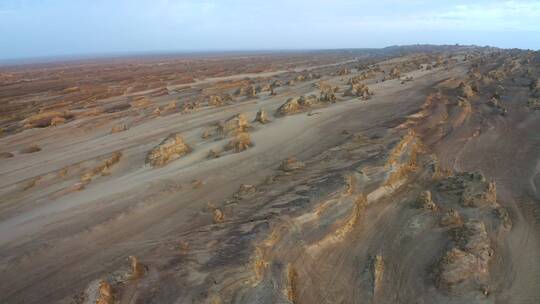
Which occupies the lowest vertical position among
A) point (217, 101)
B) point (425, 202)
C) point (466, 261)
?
point (217, 101)

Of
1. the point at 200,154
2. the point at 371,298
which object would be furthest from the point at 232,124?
the point at 371,298

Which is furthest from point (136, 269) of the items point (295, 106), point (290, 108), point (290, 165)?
point (295, 106)

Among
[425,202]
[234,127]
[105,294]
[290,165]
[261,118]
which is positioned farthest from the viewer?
[261,118]

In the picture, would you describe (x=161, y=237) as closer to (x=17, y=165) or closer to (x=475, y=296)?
(x=475, y=296)

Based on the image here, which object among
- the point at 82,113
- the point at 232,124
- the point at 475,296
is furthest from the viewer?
the point at 82,113

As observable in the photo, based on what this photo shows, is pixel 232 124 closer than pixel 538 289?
No

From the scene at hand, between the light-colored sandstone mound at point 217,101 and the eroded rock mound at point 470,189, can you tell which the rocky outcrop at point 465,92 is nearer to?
the eroded rock mound at point 470,189

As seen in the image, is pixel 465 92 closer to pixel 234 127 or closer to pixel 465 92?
pixel 465 92
